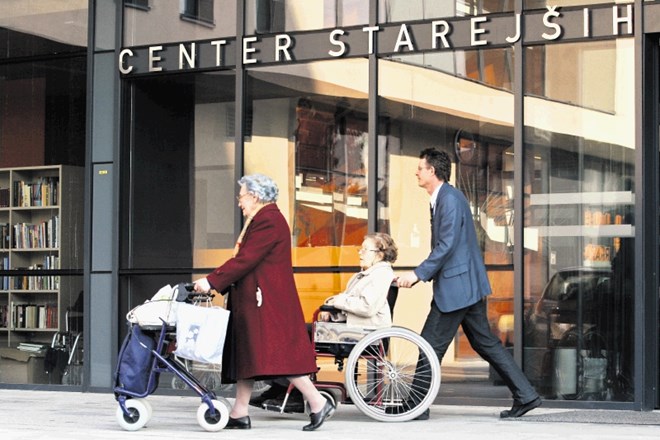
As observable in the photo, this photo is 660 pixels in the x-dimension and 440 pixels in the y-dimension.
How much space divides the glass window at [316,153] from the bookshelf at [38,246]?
208cm

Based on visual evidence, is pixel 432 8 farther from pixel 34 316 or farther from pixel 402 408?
pixel 34 316

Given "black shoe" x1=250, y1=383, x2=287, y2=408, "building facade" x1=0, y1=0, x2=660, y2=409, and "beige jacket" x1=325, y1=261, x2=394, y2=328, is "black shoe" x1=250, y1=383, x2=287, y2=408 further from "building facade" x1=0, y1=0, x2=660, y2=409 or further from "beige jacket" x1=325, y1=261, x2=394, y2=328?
"building facade" x1=0, y1=0, x2=660, y2=409

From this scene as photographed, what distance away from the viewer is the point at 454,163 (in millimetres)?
10969

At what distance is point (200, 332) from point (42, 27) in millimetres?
5603

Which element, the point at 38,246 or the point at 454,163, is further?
the point at 38,246

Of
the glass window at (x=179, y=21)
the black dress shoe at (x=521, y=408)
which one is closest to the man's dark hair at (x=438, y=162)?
the black dress shoe at (x=521, y=408)

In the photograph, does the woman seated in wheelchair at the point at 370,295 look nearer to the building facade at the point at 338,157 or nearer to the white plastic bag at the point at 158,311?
the white plastic bag at the point at 158,311

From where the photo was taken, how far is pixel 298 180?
11.7 m

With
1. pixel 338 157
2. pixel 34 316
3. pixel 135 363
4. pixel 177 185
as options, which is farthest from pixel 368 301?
pixel 34 316

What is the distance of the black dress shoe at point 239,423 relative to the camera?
8781 mm

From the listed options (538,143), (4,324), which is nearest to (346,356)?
(538,143)

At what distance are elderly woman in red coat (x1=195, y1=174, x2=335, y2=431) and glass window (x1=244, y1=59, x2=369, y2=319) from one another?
8.62ft

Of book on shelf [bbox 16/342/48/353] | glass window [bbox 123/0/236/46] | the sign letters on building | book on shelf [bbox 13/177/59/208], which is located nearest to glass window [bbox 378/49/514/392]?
the sign letters on building

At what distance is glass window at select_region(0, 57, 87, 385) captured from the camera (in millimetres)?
12672
